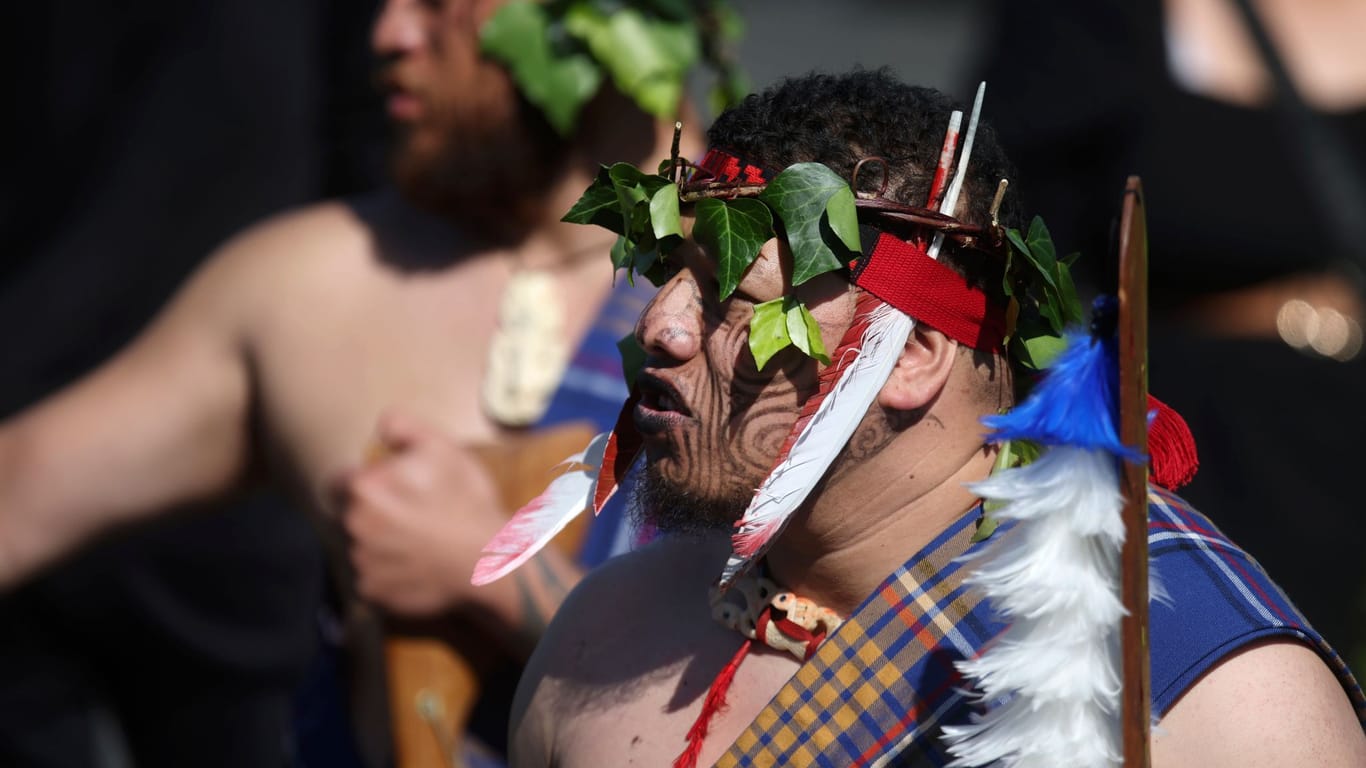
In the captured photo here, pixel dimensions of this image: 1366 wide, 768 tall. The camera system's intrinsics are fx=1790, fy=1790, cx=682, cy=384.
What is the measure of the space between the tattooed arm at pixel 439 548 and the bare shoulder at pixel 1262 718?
4.28 feet

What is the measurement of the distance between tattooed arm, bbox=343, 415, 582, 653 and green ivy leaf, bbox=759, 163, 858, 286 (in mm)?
1173

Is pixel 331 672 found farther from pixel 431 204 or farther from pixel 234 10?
pixel 234 10

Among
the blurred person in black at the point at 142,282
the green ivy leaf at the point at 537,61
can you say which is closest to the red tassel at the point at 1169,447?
the green ivy leaf at the point at 537,61

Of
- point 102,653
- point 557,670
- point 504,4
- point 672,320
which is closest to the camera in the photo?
point 672,320

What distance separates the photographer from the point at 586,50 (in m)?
3.21

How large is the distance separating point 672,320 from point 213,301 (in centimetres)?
168

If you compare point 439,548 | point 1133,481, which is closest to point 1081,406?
point 1133,481

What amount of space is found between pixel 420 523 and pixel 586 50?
92 centimetres

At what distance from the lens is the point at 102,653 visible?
4289 mm

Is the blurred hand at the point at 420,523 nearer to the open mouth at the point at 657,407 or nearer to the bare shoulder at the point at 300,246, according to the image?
the bare shoulder at the point at 300,246

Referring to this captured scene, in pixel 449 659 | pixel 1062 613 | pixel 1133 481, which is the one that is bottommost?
pixel 449 659

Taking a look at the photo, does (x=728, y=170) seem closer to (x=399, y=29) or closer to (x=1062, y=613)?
(x=1062, y=613)

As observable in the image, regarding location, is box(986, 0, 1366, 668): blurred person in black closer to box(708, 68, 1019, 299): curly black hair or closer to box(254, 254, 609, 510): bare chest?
box(254, 254, 609, 510): bare chest

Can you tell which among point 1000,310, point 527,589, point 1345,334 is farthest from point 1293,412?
point 1000,310
